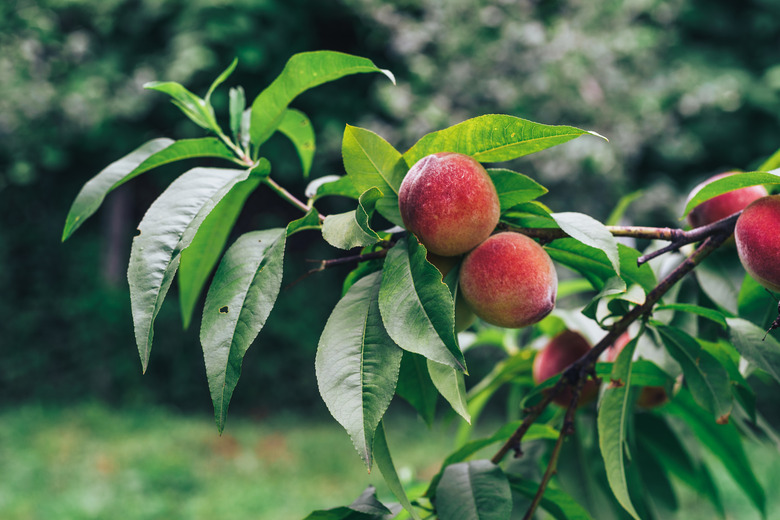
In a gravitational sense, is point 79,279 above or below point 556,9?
below

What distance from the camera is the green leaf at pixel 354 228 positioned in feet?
1.22

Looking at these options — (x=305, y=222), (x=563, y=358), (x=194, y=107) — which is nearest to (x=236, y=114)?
(x=194, y=107)

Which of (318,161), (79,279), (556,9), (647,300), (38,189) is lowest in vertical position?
(79,279)

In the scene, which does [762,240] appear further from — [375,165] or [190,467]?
[190,467]

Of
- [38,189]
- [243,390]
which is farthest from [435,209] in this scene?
[38,189]

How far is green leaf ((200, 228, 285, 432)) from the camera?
35 centimetres

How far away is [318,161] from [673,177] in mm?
2543

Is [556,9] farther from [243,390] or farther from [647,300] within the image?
[647,300]

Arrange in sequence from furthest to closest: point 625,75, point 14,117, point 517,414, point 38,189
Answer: point 38,189
point 625,75
point 14,117
point 517,414

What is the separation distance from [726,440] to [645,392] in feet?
0.39

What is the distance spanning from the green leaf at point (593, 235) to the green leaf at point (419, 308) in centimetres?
9

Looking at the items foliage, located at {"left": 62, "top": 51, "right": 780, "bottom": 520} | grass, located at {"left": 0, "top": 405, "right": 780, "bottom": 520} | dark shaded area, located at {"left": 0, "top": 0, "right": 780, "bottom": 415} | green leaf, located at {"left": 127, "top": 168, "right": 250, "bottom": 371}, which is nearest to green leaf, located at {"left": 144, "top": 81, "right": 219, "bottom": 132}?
foliage, located at {"left": 62, "top": 51, "right": 780, "bottom": 520}

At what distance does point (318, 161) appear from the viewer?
386cm

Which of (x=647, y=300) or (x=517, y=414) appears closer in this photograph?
(x=647, y=300)
